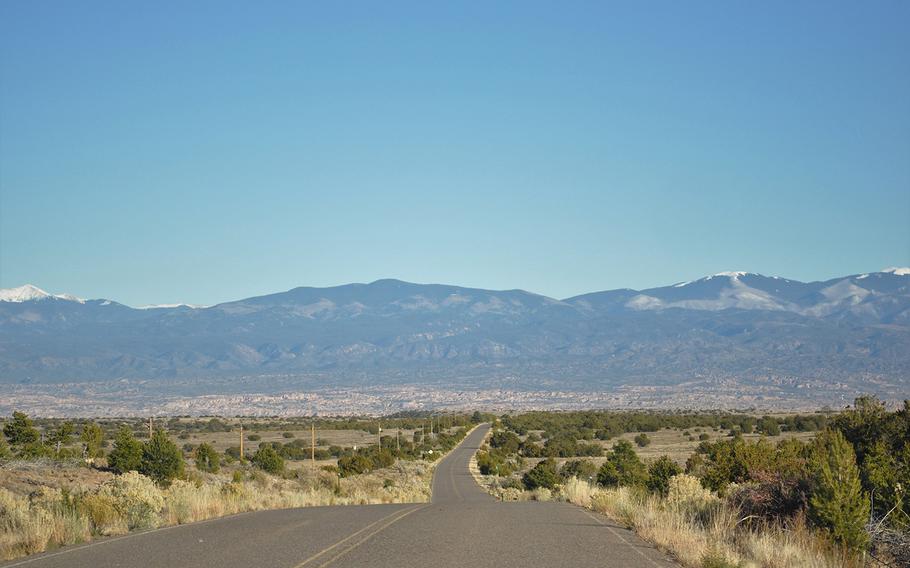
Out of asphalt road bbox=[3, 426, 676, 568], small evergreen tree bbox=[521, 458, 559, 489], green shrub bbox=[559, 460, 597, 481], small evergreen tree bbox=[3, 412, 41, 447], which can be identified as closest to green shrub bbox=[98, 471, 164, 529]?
asphalt road bbox=[3, 426, 676, 568]

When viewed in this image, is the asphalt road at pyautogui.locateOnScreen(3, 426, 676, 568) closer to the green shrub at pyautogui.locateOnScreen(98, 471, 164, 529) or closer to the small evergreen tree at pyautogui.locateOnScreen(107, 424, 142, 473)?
the green shrub at pyautogui.locateOnScreen(98, 471, 164, 529)

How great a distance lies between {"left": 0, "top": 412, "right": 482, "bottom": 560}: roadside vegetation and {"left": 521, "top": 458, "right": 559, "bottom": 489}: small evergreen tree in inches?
205

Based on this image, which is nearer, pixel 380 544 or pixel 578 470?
pixel 380 544

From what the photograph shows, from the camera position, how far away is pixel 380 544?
1562 centimetres

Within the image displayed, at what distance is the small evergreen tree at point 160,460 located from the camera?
40.2m

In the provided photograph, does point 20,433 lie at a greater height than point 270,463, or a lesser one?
greater

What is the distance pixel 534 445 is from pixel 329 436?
2846 centimetres

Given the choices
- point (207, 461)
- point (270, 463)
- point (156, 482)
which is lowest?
point (270, 463)

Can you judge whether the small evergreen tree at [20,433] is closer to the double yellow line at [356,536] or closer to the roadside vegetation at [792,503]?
the roadside vegetation at [792,503]

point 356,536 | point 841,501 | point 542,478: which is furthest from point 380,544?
point 542,478

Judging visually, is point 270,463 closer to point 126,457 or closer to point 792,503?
point 126,457

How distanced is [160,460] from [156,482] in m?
4.44

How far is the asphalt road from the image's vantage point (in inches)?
547

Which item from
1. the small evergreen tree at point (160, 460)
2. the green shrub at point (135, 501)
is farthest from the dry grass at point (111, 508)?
the small evergreen tree at point (160, 460)
